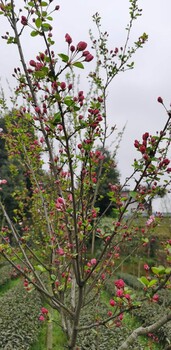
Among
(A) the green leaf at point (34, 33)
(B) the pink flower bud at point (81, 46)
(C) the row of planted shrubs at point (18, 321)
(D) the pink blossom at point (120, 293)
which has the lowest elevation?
(C) the row of planted shrubs at point (18, 321)

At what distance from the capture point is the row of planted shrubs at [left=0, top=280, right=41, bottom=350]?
6.06 metres

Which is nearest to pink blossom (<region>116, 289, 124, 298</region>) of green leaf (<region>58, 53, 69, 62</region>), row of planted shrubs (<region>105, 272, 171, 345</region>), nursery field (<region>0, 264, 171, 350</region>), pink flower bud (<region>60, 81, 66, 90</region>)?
pink flower bud (<region>60, 81, 66, 90</region>)

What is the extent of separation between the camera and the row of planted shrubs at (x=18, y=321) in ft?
19.9

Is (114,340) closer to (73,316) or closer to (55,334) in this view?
(55,334)

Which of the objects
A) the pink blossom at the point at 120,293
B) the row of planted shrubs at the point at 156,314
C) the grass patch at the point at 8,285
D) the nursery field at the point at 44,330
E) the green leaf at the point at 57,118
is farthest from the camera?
the grass patch at the point at 8,285

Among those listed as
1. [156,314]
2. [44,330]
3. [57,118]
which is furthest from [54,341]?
[57,118]

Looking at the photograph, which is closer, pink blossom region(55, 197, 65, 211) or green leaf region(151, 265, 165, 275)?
green leaf region(151, 265, 165, 275)

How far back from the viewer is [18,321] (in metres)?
7.07

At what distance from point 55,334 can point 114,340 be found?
204 cm

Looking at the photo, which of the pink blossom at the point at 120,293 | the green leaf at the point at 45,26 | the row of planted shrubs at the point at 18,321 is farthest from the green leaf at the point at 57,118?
the row of planted shrubs at the point at 18,321

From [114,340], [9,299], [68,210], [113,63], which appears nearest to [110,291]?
[9,299]

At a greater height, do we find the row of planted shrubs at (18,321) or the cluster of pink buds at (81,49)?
the cluster of pink buds at (81,49)

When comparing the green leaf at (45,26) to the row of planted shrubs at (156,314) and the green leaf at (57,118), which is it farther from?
the row of planted shrubs at (156,314)

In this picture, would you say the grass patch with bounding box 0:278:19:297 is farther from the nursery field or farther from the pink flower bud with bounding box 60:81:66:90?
the pink flower bud with bounding box 60:81:66:90
